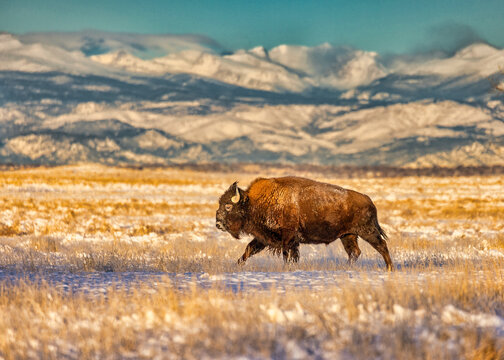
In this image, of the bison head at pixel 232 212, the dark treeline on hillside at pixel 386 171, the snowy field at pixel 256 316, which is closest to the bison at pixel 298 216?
the bison head at pixel 232 212

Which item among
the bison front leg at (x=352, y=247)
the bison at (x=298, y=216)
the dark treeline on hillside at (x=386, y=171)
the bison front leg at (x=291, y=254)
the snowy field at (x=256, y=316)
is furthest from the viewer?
the dark treeline on hillside at (x=386, y=171)

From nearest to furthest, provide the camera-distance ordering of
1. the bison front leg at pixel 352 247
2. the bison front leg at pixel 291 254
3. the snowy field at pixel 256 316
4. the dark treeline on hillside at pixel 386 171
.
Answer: the snowy field at pixel 256 316
the bison front leg at pixel 291 254
the bison front leg at pixel 352 247
the dark treeline on hillside at pixel 386 171

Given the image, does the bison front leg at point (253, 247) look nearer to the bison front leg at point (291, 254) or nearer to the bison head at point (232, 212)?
the bison head at point (232, 212)

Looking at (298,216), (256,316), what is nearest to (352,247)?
(298,216)

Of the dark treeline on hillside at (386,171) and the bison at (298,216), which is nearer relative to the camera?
the bison at (298,216)

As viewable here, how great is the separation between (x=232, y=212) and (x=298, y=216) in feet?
4.63

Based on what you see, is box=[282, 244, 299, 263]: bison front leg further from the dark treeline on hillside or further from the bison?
the dark treeline on hillside

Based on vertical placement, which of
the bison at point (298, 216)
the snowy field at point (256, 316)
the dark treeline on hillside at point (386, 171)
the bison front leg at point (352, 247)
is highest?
the dark treeline on hillside at point (386, 171)

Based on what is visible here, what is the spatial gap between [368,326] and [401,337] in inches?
16.9

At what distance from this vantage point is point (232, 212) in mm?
11648

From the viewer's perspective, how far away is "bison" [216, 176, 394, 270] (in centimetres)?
1105

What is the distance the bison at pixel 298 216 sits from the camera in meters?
11.0

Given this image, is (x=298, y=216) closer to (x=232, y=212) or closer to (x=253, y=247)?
(x=253, y=247)

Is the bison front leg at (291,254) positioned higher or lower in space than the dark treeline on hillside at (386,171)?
lower
